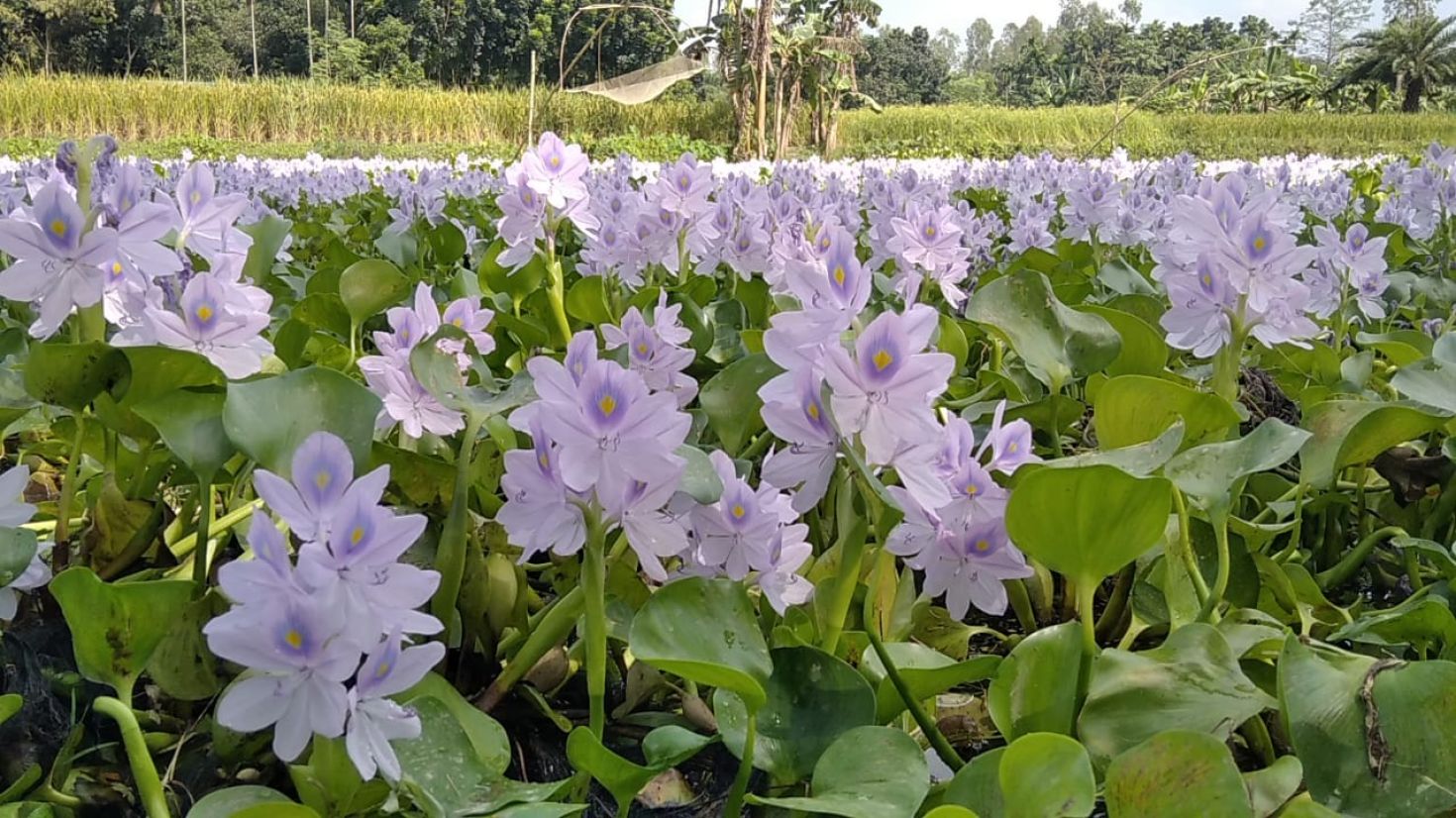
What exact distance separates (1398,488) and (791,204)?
1022 mm

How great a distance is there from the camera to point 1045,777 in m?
0.47

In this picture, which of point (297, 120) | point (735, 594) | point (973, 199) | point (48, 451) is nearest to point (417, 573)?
point (735, 594)

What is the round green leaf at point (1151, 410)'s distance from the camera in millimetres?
790

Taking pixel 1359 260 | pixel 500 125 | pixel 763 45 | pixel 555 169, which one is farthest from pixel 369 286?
pixel 500 125

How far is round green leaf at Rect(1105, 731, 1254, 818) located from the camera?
0.47 metres

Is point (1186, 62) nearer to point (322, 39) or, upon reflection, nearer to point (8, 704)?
point (8, 704)

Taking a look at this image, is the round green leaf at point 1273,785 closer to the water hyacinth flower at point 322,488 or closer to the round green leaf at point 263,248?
the water hyacinth flower at point 322,488

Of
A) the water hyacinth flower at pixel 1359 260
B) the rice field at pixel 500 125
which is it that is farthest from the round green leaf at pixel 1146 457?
the rice field at pixel 500 125

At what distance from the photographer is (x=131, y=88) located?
18.5m

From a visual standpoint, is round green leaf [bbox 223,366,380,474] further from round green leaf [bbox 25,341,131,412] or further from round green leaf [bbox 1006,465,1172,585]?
round green leaf [bbox 1006,465,1172,585]

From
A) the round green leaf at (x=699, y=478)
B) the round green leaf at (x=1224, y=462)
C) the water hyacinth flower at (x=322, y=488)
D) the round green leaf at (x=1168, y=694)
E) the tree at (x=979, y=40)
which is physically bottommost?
the round green leaf at (x=1168, y=694)

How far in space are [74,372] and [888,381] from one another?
0.55 m

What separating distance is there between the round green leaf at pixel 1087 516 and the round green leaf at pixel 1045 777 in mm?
126

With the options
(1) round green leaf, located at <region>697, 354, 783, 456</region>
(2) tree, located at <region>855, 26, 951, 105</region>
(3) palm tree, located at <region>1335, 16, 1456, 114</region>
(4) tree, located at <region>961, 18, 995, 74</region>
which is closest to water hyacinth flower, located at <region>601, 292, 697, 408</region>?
(1) round green leaf, located at <region>697, 354, 783, 456</region>
